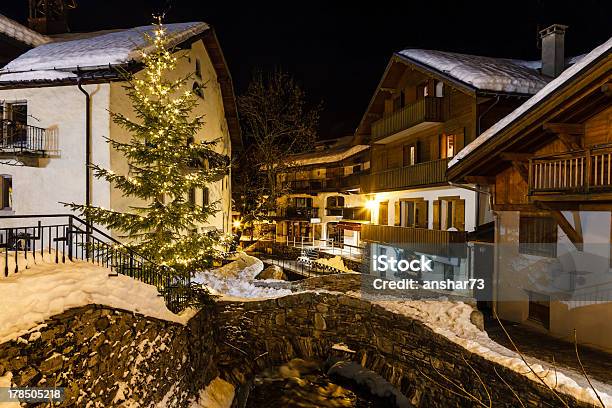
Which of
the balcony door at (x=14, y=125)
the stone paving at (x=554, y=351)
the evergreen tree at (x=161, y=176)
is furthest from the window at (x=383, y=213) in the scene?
the balcony door at (x=14, y=125)

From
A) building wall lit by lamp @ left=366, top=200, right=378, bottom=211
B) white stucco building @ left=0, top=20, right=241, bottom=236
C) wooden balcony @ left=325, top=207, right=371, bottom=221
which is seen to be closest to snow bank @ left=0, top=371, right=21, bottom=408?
white stucco building @ left=0, top=20, right=241, bottom=236

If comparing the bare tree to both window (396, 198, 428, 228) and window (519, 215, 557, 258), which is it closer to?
window (396, 198, 428, 228)

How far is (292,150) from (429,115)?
55.9 ft

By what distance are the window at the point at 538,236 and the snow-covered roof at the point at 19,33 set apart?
2405cm

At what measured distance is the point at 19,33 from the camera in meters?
19.5

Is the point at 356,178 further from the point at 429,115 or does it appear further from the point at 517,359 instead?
the point at 517,359

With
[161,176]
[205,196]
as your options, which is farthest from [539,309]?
[205,196]

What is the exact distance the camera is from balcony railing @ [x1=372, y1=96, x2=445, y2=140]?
18922 mm

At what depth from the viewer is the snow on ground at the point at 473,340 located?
8.04 meters

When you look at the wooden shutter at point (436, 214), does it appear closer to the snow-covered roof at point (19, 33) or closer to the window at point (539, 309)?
the window at point (539, 309)

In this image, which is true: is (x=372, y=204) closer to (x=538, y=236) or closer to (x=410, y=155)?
(x=410, y=155)

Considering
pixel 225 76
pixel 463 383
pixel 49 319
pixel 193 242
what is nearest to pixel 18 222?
pixel 193 242

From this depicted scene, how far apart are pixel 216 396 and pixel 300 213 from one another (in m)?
27.7

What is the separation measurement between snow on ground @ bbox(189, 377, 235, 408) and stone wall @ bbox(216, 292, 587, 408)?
1.99 ft
